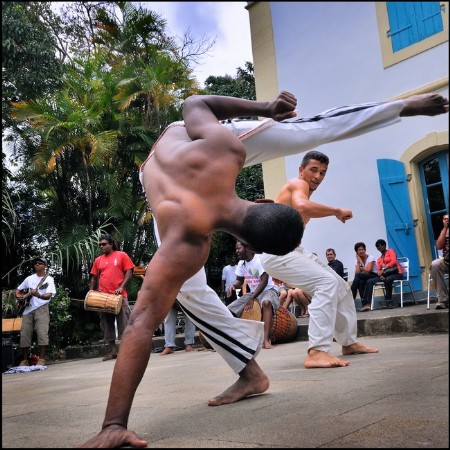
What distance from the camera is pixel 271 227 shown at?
1.48m

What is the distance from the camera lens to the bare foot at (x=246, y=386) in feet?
6.59

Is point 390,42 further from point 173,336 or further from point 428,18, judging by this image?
point 173,336

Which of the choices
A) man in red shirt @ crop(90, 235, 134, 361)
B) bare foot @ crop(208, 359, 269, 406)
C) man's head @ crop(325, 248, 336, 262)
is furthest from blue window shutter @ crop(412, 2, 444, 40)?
man in red shirt @ crop(90, 235, 134, 361)

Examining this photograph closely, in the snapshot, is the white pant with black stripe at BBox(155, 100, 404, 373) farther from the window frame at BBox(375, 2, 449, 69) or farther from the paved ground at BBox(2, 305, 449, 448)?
the window frame at BBox(375, 2, 449, 69)

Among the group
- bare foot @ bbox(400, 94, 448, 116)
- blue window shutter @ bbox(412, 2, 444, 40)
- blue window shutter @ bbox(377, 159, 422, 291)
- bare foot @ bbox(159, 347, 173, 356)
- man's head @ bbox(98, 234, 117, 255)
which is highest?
man's head @ bbox(98, 234, 117, 255)

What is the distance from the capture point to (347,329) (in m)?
3.24

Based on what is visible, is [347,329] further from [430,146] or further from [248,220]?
[430,146]

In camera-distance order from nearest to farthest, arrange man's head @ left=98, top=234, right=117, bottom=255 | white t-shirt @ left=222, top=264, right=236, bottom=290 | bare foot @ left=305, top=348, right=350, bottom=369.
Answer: bare foot @ left=305, top=348, right=350, bottom=369 < man's head @ left=98, top=234, right=117, bottom=255 < white t-shirt @ left=222, top=264, right=236, bottom=290

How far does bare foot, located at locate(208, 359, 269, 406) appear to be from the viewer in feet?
6.59

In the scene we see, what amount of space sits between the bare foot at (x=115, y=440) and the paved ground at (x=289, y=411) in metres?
0.08

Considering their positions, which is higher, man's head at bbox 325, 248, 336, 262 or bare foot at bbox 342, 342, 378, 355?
man's head at bbox 325, 248, 336, 262

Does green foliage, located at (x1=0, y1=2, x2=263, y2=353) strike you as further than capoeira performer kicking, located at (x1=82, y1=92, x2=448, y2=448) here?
No

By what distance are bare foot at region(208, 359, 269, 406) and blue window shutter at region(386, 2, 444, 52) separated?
1.43 metres

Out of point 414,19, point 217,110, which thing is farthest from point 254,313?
point 414,19
